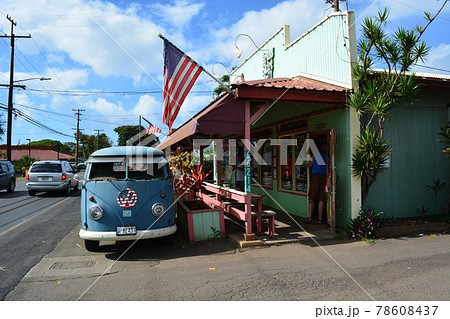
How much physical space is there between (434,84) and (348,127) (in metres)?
2.25

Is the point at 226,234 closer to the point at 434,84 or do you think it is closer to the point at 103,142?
the point at 434,84

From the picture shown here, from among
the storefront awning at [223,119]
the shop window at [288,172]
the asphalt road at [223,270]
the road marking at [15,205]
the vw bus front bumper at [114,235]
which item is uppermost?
the storefront awning at [223,119]

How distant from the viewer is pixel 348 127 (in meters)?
7.17

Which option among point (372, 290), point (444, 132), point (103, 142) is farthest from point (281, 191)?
point (103, 142)

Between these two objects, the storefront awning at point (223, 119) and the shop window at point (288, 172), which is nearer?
the storefront awning at point (223, 119)

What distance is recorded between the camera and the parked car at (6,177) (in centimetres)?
1645

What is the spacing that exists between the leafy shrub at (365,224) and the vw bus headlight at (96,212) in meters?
4.96

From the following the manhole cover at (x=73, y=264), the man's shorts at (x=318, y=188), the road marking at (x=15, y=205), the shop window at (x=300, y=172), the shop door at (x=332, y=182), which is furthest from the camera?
the road marking at (x=15, y=205)

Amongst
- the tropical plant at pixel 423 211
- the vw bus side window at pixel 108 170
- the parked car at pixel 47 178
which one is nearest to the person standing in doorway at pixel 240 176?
the tropical plant at pixel 423 211

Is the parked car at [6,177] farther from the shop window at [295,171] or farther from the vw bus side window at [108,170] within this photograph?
the shop window at [295,171]

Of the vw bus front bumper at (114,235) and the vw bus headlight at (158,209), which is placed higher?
the vw bus headlight at (158,209)

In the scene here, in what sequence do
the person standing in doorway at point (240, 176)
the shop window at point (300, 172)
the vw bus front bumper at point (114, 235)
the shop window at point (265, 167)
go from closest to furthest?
1. the vw bus front bumper at point (114, 235)
2. the shop window at point (300, 172)
3. the shop window at point (265, 167)
4. the person standing in doorway at point (240, 176)
